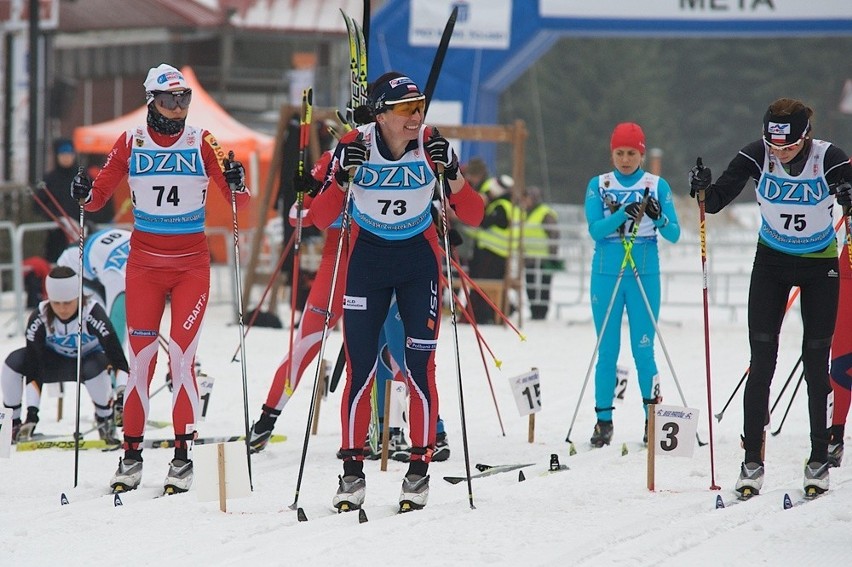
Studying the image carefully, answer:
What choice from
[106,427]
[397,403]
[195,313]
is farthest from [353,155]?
[106,427]

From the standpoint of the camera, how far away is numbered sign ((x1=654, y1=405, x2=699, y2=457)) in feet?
19.7

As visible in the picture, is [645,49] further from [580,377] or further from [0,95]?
[580,377]

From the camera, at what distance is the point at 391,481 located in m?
6.32

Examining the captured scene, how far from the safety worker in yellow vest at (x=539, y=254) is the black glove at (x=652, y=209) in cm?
792

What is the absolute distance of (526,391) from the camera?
7348 millimetres

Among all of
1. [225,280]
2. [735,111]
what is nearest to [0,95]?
[225,280]

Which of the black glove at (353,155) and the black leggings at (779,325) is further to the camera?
the black leggings at (779,325)

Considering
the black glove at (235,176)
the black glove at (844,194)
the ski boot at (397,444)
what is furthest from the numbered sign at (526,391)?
the black glove at (844,194)

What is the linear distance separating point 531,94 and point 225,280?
3273cm

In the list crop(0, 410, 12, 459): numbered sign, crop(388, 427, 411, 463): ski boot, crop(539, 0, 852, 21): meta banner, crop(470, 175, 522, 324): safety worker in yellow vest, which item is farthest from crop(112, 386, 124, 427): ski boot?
crop(539, 0, 852, 21): meta banner

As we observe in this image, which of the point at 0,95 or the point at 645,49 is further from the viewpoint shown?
the point at 645,49

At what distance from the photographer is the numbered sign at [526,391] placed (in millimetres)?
7312

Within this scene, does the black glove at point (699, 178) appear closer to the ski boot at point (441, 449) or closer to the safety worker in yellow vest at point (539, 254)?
the ski boot at point (441, 449)

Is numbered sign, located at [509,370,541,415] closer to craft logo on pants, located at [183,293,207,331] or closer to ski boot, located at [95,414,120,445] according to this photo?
craft logo on pants, located at [183,293,207,331]
